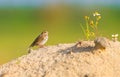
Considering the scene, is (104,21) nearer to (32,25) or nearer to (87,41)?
(32,25)

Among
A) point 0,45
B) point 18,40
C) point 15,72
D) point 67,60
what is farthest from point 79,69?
point 18,40

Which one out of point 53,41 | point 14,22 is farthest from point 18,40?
point 14,22

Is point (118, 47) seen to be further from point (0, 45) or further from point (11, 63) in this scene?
point (0, 45)

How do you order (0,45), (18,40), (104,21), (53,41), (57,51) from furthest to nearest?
(104,21)
(18,40)
(0,45)
(53,41)
(57,51)

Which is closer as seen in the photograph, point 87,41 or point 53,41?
point 87,41

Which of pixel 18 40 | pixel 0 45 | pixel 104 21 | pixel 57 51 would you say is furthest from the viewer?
pixel 104 21

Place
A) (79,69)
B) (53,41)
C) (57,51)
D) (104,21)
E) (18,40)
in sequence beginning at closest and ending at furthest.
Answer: (79,69), (57,51), (53,41), (18,40), (104,21)
